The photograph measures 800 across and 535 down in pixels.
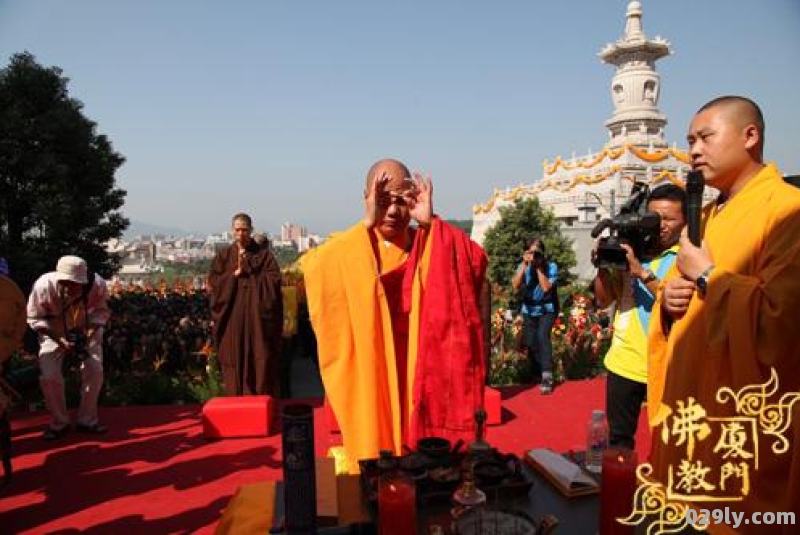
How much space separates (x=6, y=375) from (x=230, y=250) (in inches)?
99.9

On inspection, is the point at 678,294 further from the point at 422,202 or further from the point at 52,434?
the point at 52,434

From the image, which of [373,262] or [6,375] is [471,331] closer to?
[373,262]

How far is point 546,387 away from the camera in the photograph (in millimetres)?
6094

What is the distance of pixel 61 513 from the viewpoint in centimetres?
350

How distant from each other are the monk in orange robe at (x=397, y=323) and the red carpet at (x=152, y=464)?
5.36ft

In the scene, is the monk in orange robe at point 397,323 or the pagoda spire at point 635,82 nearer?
the monk in orange robe at point 397,323

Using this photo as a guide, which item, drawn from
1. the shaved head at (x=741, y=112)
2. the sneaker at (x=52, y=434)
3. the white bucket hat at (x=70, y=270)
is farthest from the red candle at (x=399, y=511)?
the sneaker at (x=52, y=434)

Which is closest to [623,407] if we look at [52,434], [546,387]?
[546,387]

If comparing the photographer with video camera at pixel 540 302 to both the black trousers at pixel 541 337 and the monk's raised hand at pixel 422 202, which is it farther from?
the monk's raised hand at pixel 422 202

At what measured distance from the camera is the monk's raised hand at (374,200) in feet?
8.36

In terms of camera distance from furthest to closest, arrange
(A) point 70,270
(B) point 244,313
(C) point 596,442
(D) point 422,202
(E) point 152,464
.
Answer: (B) point 244,313 < (A) point 70,270 < (E) point 152,464 < (D) point 422,202 < (C) point 596,442

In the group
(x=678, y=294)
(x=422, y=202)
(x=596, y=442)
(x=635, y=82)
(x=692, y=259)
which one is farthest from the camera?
(x=635, y=82)

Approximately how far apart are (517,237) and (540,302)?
443 inches

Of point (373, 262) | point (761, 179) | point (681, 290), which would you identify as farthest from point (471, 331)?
point (761, 179)
